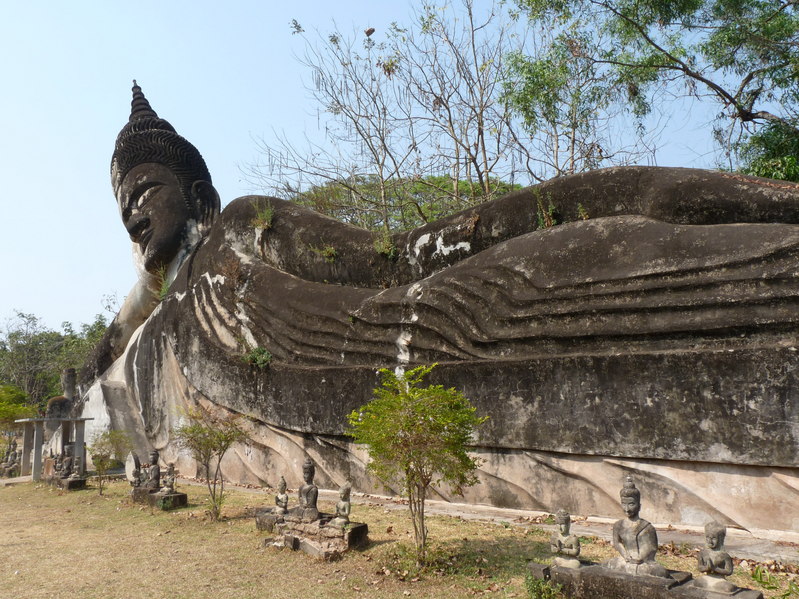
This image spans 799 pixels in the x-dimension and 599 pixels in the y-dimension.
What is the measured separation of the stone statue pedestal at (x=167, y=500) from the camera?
724 centimetres

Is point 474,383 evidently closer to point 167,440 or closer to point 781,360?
point 781,360

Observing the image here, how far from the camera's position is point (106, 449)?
31.1 feet

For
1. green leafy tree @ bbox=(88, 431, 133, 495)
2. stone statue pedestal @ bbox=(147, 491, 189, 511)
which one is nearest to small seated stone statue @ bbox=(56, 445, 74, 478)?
green leafy tree @ bbox=(88, 431, 133, 495)

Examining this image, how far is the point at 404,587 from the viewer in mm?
4289

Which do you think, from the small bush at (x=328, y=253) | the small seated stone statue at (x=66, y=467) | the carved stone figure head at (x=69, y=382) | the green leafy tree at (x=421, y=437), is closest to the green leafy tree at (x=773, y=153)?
the small bush at (x=328, y=253)

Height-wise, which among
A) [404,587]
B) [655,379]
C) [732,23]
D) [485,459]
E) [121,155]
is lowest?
[404,587]

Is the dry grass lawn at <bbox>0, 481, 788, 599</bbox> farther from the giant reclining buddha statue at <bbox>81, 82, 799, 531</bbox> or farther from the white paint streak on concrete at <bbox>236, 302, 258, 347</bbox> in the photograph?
the white paint streak on concrete at <bbox>236, 302, 258, 347</bbox>

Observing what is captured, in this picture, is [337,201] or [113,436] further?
[337,201]

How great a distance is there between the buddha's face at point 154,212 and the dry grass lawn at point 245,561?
5363mm

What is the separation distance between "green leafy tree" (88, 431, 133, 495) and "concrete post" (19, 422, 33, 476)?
191 cm

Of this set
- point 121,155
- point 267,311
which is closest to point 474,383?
point 267,311

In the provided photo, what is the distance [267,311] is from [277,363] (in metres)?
0.81

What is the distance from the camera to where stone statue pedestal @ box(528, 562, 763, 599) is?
10.8 ft

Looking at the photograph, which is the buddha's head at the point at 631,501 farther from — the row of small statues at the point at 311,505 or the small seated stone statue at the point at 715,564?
the row of small statues at the point at 311,505
